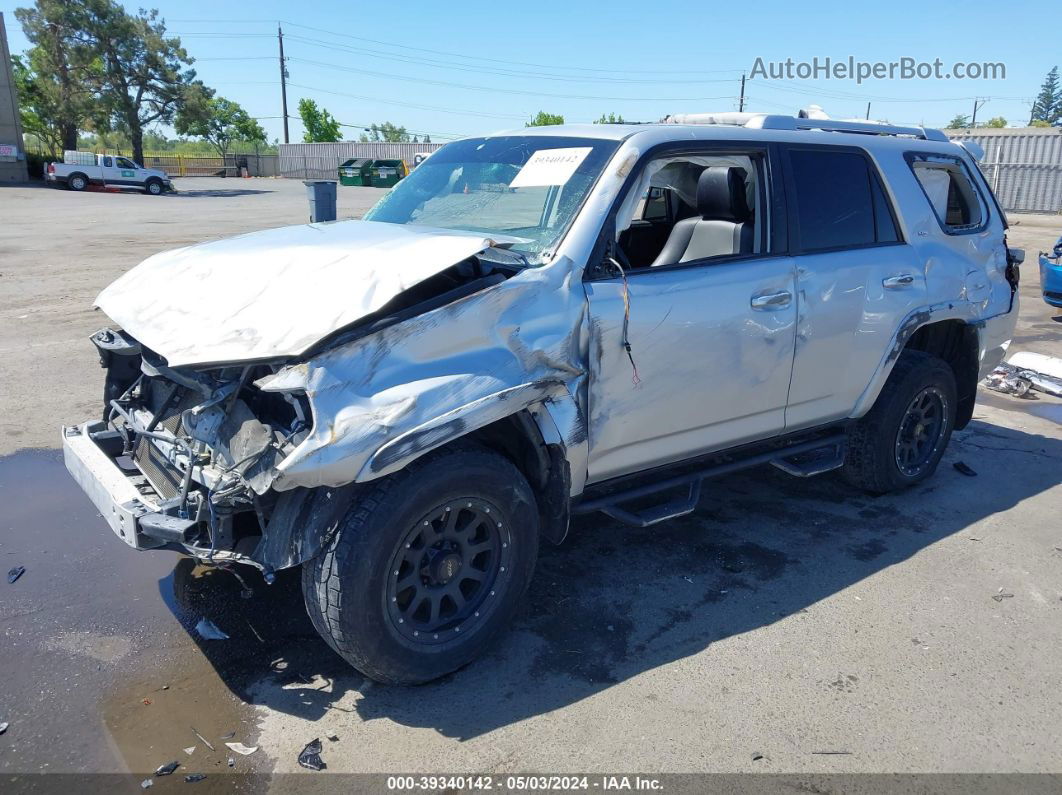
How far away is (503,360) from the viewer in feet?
10.1

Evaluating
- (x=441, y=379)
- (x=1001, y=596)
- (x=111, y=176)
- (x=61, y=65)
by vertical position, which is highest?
(x=61, y=65)

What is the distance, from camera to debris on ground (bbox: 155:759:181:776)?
273cm

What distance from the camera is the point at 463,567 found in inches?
125

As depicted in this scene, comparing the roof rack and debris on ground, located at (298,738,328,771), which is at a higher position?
the roof rack

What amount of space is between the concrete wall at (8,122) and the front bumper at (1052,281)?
44.1 metres

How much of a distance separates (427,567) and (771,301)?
208 centimetres

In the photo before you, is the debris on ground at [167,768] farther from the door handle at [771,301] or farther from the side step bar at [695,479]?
the door handle at [771,301]

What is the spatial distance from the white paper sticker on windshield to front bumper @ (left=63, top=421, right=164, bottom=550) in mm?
2123

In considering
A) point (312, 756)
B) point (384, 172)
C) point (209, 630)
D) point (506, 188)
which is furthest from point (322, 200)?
point (384, 172)

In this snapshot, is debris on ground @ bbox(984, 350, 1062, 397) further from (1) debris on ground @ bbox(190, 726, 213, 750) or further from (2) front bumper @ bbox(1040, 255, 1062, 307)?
(1) debris on ground @ bbox(190, 726, 213, 750)

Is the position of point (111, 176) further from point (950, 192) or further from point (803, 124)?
point (950, 192)

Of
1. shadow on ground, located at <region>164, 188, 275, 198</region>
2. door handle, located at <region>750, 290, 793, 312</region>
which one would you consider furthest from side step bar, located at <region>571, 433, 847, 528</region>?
shadow on ground, located at <region>164, 188, 275, 198</region>

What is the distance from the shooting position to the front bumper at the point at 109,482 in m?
2.97

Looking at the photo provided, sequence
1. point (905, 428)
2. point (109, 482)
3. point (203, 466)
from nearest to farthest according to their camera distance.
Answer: point (203, 466) < point (109, 482) < point (905, 428)
